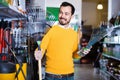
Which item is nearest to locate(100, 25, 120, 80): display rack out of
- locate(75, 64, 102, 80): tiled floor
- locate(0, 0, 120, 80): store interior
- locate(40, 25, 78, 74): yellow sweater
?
locate(0, 0, 120, 80): store interior

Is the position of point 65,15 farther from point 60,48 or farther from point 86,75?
point 86,75

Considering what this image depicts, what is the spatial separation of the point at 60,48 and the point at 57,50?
0.03 metres

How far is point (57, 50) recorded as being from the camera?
2396 millimetres

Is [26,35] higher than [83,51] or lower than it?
higher

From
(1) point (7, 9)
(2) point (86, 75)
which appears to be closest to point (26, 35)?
(1) point (7, 9)

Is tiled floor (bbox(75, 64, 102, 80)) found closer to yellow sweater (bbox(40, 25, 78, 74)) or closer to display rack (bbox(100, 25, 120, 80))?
display rack (bbox(100, 25, 120, 80))

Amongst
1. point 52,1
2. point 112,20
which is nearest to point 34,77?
point 112,20

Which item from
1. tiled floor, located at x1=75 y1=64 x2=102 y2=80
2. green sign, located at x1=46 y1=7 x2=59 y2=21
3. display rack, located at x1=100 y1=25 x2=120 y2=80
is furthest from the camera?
tiled floor, located at x1=75 y1=64 x2=102 y2=80

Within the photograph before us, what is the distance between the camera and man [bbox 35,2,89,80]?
2395 mm

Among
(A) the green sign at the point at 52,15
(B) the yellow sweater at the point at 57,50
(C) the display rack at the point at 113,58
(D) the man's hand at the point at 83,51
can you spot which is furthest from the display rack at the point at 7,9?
(C) the display rack at the point at 113,58

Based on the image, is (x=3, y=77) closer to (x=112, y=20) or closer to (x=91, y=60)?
(x=112, y=20)

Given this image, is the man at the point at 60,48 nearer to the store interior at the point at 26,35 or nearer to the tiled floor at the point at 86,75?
the store interior at the point at 26,35

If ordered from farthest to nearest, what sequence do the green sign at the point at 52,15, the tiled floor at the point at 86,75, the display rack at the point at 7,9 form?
the tiled floor at the point at 86,75, the green sign at the point at 52,15, the display rack at the point at 7,9

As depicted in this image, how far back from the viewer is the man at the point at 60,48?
2395mm
